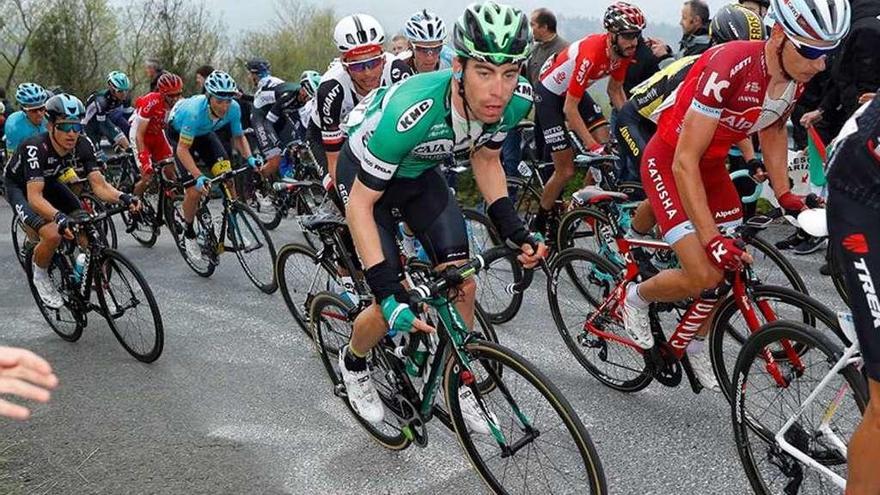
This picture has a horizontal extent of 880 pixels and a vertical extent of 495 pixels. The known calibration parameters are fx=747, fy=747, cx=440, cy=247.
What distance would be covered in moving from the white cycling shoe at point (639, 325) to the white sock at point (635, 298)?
0.04 ft

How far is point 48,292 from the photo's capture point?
19.8 feet

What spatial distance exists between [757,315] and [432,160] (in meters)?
1.68

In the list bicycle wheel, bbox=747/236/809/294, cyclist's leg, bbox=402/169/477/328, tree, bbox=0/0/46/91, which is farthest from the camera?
tree, bbox=0/0/46/91

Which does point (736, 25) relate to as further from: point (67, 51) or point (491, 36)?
point (67, 51)

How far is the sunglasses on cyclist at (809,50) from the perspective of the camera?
3.12 metres

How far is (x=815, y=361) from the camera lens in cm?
294

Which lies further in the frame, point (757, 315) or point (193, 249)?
point (193, 249)

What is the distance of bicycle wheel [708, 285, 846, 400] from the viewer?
Answer: 3.17 m

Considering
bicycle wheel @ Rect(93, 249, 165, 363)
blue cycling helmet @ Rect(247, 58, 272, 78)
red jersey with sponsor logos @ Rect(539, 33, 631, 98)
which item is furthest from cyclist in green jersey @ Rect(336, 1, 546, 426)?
blue cycling helmet @ Rect(247, 58, 272, 78)

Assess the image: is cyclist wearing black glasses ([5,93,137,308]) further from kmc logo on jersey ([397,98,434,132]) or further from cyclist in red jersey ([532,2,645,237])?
cyclist in red jersey ([532,2,645,237])

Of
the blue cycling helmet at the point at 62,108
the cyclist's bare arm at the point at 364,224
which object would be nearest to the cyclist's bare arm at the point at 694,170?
the cyclist's bare arm at the point at 364,224

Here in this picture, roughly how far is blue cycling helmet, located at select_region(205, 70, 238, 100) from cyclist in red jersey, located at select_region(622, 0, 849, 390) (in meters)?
4.72

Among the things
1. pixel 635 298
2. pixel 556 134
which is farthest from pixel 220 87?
pixel 635 298

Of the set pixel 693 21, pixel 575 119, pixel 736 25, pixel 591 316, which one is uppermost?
pixel 736 25
